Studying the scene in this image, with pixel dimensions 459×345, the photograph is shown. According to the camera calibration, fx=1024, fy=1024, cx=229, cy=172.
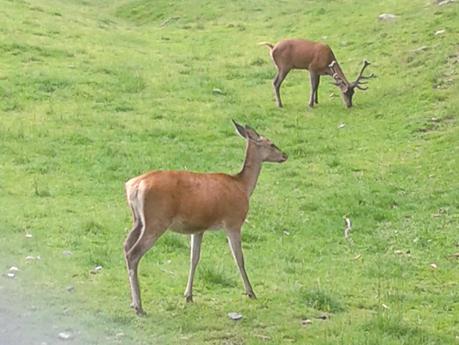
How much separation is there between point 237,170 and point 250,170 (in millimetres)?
5540

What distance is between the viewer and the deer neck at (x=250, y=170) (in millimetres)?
9785

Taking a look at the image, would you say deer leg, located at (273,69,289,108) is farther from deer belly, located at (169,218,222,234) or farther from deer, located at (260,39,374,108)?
deer belly, located at (169,218,222,234)

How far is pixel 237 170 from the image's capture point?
15570mm

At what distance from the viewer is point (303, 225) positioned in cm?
1280

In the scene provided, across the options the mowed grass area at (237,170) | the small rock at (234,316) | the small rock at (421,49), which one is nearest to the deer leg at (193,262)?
the mowed grass area at (237,170)

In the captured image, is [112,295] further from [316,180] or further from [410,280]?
[316,180]

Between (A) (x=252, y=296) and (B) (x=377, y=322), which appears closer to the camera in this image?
(B) (x=377, y=322)

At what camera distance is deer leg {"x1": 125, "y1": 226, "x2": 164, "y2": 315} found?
8.60 metres

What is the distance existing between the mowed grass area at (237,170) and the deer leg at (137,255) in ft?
0.69

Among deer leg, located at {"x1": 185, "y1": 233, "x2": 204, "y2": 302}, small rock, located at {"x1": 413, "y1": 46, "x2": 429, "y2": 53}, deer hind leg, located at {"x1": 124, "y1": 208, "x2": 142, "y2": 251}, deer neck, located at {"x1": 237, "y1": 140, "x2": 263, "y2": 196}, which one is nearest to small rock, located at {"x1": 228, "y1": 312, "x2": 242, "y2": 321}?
deer leg, located at {"x1": 185, "y1": 233, "x2": 204, "y2": 302}

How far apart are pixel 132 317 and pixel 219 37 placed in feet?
71.5

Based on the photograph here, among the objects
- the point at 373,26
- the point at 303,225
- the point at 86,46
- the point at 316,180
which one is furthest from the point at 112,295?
the point at 373,26

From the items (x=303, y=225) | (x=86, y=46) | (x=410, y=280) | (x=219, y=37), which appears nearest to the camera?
(x=410, y=280)

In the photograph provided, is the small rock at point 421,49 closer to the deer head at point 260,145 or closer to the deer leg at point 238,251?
the deer head at point 260,145
